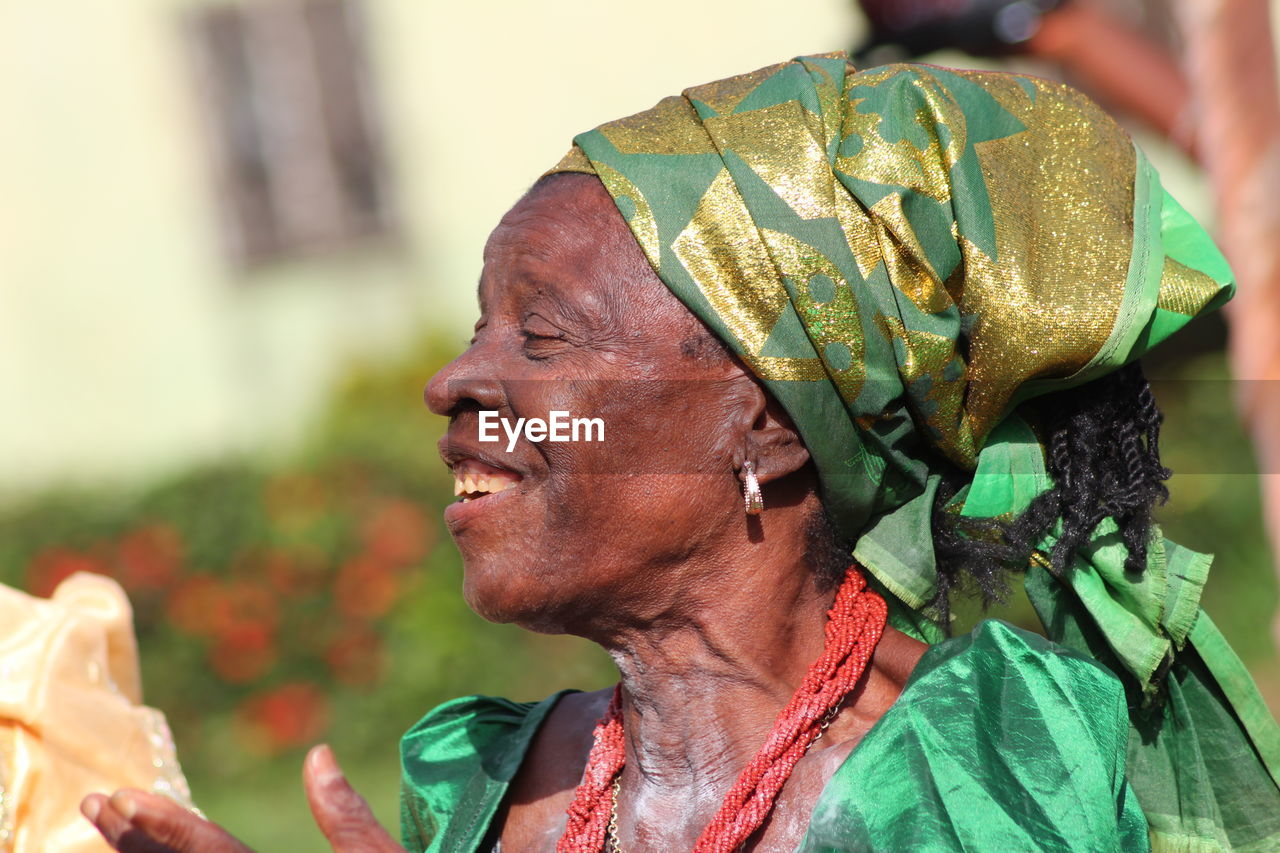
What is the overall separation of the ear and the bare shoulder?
0.72 metres

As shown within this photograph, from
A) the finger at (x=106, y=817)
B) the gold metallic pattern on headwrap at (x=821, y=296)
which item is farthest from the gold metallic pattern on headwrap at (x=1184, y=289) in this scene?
the finger at (x=106, y=817)

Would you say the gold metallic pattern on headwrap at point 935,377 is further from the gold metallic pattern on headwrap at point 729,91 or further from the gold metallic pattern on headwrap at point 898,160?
the gold metallic pattern on headwrap at point 729,91

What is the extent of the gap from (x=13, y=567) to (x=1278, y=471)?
7445 millimetres

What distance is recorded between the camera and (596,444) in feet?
8.00

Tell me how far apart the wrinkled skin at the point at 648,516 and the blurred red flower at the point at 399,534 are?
5534 millimetres

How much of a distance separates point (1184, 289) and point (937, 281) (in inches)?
16.4

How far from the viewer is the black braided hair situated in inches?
97.9

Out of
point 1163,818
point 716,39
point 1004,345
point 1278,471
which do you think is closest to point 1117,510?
point 1004,345

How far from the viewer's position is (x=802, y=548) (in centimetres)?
261

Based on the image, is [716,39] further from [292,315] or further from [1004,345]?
[1004,345]

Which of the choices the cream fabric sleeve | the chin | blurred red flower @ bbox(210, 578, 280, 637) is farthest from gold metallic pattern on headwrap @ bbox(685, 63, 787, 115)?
blurred red flower @ bbox(210, 578, 280, 637)

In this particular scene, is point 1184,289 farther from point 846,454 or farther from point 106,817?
point 106,817

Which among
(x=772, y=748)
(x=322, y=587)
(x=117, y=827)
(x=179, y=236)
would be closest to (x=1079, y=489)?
(x=772, y=748)

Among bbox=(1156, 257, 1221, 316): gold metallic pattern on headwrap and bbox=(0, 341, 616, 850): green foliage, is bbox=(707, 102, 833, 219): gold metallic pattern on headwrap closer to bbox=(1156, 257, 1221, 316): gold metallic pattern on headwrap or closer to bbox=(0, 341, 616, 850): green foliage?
bbox=(1156, 257, 1221, 316): gold metallic pattern on headwrap
